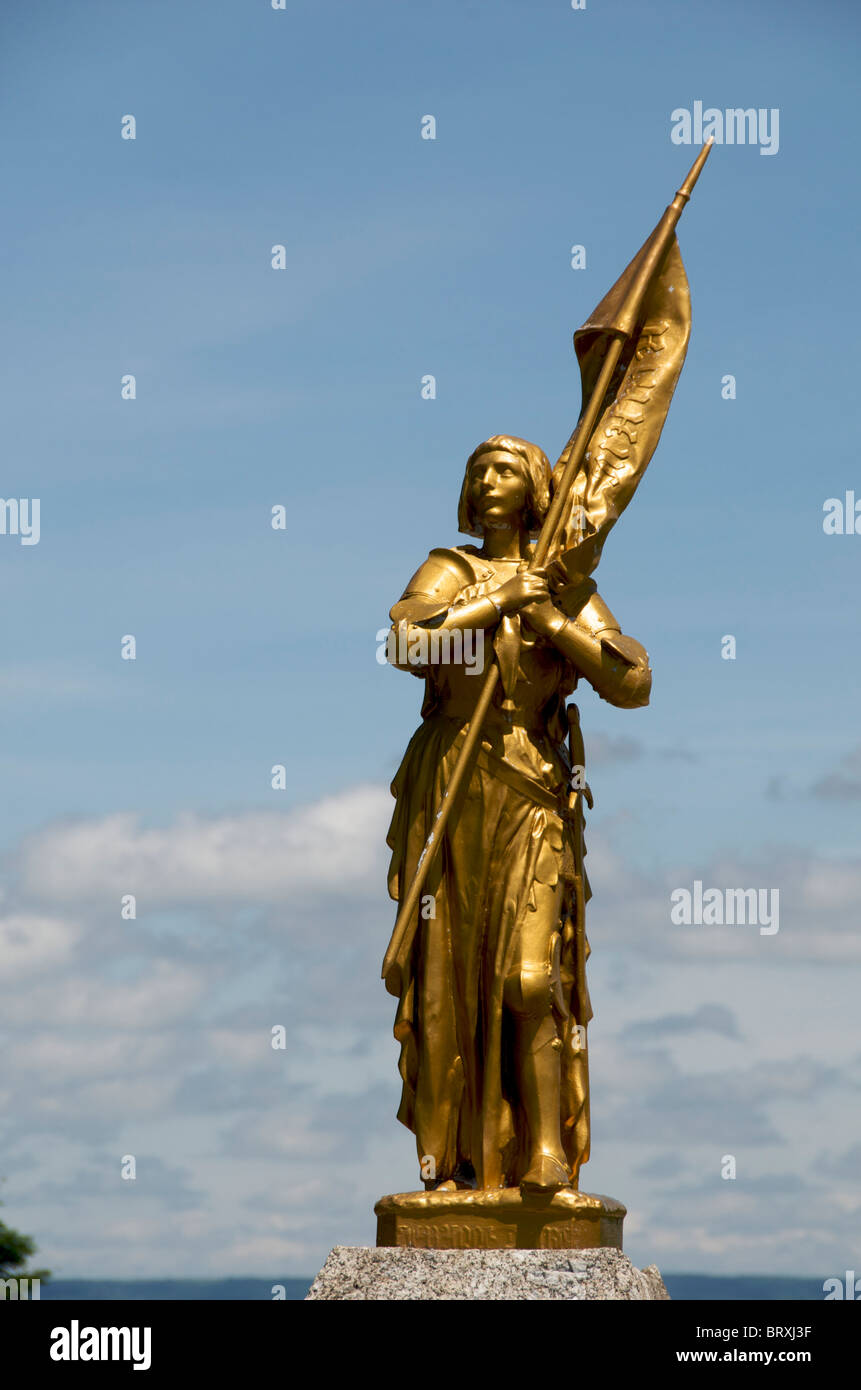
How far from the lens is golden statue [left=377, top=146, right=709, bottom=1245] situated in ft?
41.9

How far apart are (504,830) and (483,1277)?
2601mm

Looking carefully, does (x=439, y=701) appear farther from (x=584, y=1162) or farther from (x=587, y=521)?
(x=584, y=1162)

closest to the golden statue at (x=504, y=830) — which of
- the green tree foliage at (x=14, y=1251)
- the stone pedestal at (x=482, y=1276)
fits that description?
the stone pedestal at (x=482, y=1276)

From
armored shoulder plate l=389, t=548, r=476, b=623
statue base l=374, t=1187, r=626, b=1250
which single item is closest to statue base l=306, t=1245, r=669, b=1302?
statue base l=374, t=1187, r=626, b=1250

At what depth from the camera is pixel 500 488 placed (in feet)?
43.7

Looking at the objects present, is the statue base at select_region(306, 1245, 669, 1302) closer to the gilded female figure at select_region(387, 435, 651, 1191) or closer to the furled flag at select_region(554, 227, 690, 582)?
the gilded female figure at select_region(387, 435, 651, 1191)

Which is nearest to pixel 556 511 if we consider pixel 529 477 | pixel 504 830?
pixel 529 477

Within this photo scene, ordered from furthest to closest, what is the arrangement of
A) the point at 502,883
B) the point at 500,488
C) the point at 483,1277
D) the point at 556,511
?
the point at 500,488 < the point at 556,511 < the point at 502,883 < the point at 483,1277

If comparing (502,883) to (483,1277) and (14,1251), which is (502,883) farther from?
(14,1251)

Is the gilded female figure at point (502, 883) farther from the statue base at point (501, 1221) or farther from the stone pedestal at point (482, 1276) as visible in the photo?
the stone pedestal at point (482, 1276)

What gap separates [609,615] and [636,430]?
1204 mm

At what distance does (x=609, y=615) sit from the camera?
13.4 meters
